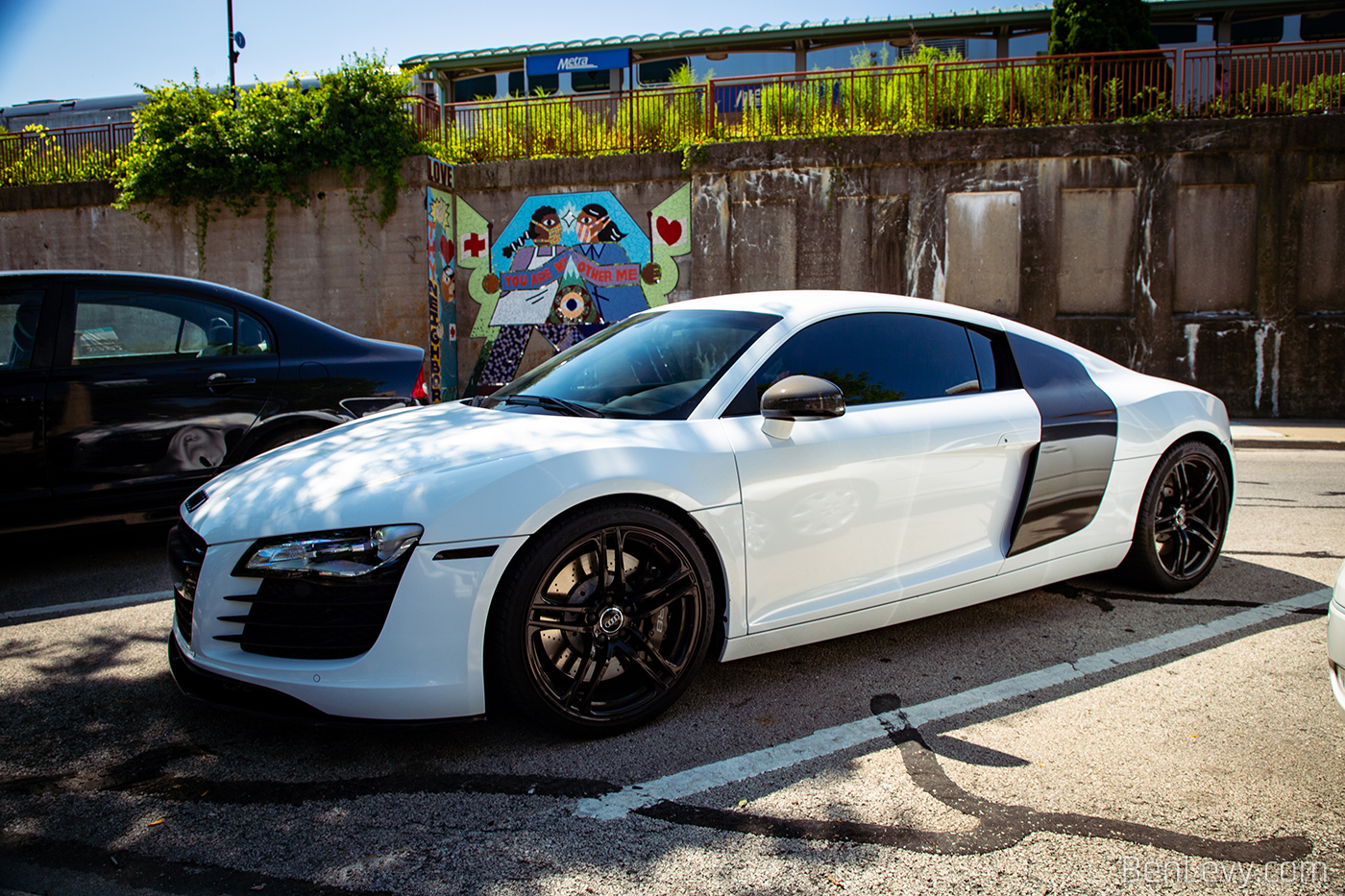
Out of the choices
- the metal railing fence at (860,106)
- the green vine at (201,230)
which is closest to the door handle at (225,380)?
the metal railing fence at (860,106)

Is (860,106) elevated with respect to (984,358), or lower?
elevated

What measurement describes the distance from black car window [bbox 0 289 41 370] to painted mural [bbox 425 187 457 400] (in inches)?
385

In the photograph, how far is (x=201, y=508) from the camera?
2.81 m

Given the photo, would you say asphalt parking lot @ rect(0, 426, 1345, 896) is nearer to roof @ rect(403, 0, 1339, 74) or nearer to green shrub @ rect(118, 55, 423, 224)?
green shrub @ rect(118, 55, 423, 224)

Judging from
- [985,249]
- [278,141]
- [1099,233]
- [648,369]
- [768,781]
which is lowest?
[768,781]

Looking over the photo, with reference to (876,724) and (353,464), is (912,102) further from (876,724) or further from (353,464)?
(353,464)

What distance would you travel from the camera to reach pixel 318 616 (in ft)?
8.00

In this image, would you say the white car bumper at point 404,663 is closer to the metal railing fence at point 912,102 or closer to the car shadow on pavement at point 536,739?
the car shadow on pavement at point 536,739

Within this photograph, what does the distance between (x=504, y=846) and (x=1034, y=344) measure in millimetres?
3003

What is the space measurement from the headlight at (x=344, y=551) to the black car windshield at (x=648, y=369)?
89cm

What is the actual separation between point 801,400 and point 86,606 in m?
3.56

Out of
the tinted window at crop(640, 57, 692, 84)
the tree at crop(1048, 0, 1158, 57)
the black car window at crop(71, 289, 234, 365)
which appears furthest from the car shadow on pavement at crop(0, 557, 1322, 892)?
the tinted window at crop(640, 57, 692, 84)

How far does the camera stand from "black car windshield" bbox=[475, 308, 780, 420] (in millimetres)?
3121

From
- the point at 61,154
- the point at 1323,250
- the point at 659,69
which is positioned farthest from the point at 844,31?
the point at 61,154
